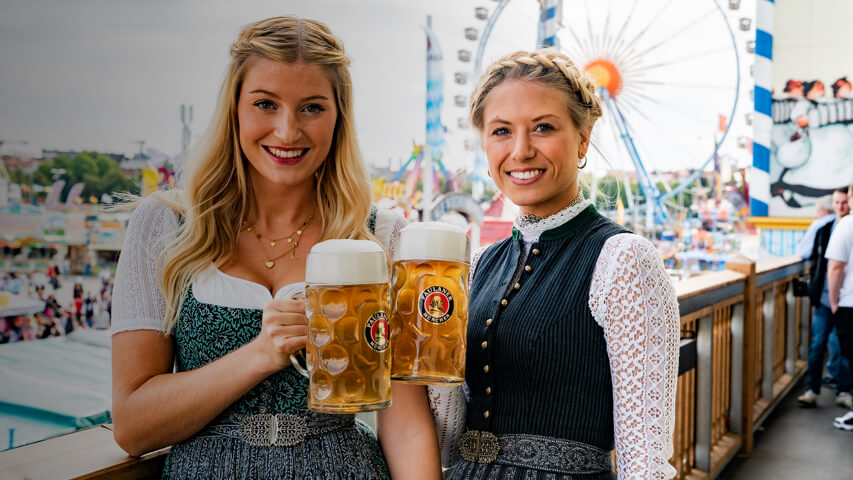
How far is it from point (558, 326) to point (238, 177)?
54cm

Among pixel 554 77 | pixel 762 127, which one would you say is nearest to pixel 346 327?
pixel 554 77

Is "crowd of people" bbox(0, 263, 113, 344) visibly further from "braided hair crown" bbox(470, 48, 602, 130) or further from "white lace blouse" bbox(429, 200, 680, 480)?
"white lace blouse" bbox(429, 200, 680, 480)

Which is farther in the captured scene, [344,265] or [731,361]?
[731,361]

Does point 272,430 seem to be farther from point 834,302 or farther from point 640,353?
point 834,302

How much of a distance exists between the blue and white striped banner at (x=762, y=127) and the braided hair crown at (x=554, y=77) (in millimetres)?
7926

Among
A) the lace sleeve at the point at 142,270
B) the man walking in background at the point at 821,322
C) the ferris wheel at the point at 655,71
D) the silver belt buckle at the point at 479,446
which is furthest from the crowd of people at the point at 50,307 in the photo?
the ferris wheel at the point at 655,71

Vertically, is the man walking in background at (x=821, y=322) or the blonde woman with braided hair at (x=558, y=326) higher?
the blonde woman with braided hair at (x=558, y=326)

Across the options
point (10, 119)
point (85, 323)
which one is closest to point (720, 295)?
point (10, 119)

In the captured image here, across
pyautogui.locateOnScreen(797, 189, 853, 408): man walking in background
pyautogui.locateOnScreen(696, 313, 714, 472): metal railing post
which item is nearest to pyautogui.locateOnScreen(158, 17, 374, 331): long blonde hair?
pyautogui.locateOnScreen(696, 313, 714, 472): metal railing post

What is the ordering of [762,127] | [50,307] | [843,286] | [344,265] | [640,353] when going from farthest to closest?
[762,127], [50,307], [843,286], [640,353], [344,265]

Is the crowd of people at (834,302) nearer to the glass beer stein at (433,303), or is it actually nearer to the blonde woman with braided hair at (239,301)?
the blonde woman with braided hair at (239,301)

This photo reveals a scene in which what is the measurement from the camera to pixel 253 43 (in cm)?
95

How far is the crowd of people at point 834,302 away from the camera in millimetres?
3768

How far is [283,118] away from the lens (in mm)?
926
